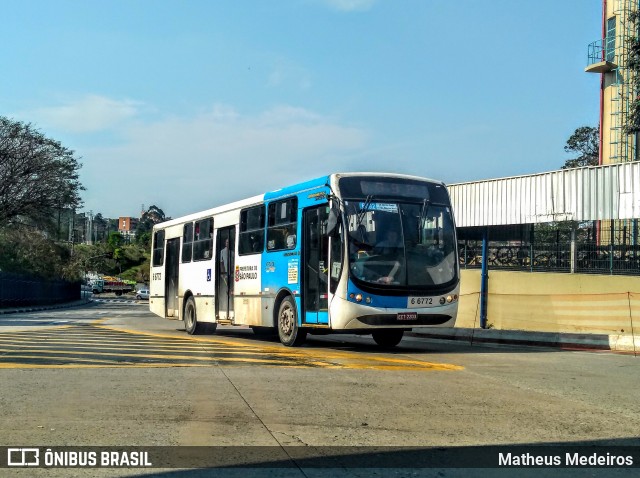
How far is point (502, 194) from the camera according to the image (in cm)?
2789

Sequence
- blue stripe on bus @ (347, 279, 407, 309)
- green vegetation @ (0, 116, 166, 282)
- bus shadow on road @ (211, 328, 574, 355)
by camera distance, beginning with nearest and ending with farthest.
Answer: blue stripe on bus @ (347, 279, 407, 309) < bus shadow on road @ (211, 328, 574, 355) < green vegetation @ (0, 116, 166, 282)

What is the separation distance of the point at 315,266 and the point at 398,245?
5.80 ft

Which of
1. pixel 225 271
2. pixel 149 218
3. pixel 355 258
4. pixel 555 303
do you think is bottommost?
pixel 555 303

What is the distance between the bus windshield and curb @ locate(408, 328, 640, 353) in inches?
178

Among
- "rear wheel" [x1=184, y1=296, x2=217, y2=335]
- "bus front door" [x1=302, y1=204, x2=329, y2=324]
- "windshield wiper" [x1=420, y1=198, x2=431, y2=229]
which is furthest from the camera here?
"rear wheel" [x1=184, y1=296, x2=217, y2=335]

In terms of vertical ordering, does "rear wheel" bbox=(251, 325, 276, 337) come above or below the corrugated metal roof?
below

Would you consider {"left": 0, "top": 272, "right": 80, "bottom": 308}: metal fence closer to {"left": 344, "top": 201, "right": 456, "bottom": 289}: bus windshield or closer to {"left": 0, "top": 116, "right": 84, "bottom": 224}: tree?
{"left": 0, "top": 116, "right": 84, "bottom": 224}: tree

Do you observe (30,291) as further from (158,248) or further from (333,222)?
(333,222)

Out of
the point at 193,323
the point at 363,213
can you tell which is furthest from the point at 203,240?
the point at 363,213

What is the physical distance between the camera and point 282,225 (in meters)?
15.7

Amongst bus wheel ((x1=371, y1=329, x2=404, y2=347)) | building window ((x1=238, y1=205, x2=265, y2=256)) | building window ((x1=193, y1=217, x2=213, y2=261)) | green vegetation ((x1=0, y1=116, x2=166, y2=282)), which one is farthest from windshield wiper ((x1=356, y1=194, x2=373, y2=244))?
green vegetation ((x1=0, y1=116, x2=166, y2=282))

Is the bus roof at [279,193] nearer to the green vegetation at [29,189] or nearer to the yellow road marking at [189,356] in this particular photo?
the yellow road marking at [189,356]

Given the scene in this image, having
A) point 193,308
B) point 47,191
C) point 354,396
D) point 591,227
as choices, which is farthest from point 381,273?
point 47,191

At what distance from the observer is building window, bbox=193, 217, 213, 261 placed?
787 inches
